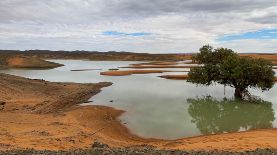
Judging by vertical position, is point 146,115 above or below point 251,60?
below

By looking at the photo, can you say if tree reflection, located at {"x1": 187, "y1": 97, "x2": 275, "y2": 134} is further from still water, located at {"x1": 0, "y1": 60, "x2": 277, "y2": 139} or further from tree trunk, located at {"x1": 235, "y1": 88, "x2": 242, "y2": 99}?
tree trunk, located at {"x1": 235, "y1": 88, "x2": 242, "y2": 99}

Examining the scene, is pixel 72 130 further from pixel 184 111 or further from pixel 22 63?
pixel 22 63

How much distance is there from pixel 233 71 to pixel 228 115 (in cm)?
844

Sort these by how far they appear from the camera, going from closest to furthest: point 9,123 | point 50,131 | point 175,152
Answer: point 175,152 < point 50,131 < point 9,123

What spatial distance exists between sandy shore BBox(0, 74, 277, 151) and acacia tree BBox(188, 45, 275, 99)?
47.2ft

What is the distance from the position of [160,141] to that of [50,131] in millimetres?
7103

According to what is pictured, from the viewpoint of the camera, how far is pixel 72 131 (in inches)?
934

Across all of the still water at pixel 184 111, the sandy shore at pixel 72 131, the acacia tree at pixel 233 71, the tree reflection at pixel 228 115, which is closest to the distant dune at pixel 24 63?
the still water at pixel 184 111

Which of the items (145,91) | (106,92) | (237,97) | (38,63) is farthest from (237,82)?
(38,63)

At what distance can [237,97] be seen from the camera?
139 ft

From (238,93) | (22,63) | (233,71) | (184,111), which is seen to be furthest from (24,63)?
(184,111)

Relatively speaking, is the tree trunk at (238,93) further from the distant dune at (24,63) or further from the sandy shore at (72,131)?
the distant dune at (24,63)

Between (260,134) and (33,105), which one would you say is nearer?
(260,134)

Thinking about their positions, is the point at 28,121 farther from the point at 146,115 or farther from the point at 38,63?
the point at 38,63
